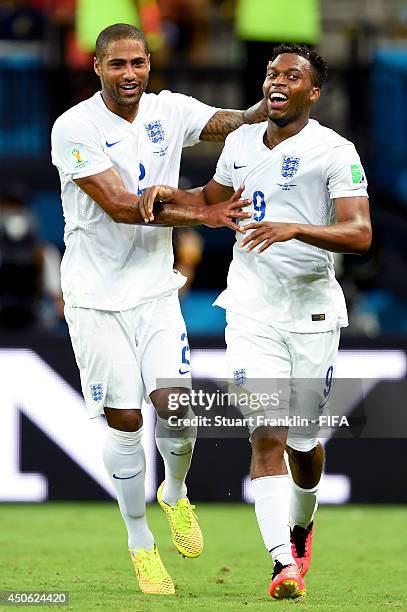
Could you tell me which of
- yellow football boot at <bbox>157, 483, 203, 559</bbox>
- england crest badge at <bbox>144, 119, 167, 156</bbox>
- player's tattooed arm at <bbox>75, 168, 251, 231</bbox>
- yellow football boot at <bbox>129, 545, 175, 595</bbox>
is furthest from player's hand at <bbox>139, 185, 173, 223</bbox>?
yellow football boot at <bbox>129, 545, 175, 595</bbox>

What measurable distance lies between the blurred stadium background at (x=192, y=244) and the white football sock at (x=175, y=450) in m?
3.27

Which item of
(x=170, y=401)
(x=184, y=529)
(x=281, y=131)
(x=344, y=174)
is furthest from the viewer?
(x=184, y=529)

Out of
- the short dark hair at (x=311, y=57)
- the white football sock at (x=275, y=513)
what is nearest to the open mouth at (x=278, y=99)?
the short dark hair at (x=311, y=57)

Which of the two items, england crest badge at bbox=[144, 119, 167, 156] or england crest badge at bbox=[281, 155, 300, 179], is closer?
england crest badge at bbox=[281, 155, 300, 179]

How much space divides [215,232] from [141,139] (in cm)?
742

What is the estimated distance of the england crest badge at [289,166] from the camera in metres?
7.39

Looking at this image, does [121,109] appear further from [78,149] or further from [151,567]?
[151,567]

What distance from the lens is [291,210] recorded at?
292 inches

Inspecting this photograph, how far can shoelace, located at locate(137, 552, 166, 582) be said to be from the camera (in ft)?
24.7

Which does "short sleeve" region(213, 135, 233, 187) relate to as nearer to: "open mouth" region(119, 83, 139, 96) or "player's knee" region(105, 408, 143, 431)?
"open mouth" region(119, 83, 139, 96)

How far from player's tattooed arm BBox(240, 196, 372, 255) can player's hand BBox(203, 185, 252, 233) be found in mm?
161

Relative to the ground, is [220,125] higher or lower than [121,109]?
lower

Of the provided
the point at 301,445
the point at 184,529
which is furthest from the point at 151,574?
the point at 301,445

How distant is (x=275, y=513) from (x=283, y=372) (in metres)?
0.71
